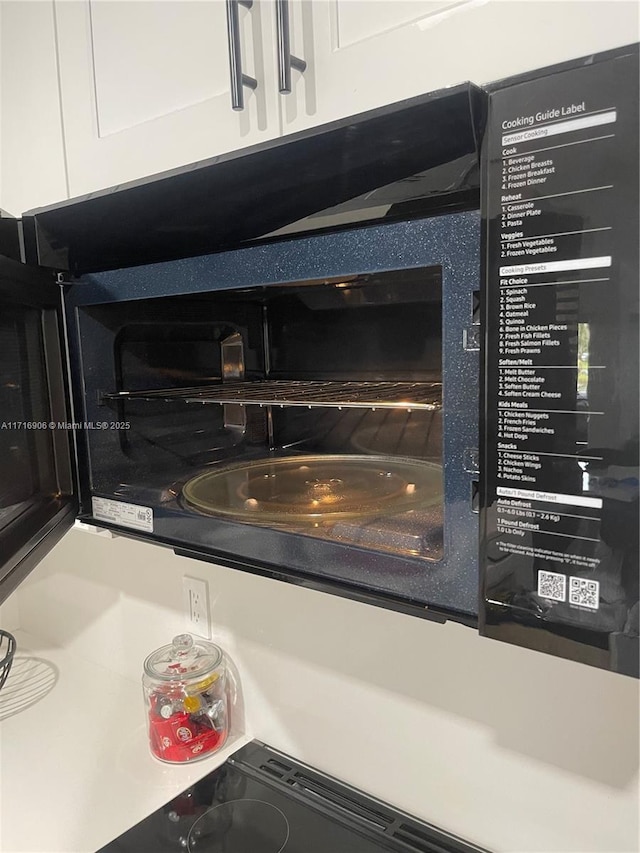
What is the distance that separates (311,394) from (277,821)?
617 mm

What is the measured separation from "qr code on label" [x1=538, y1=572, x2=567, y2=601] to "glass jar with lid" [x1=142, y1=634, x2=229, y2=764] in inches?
29.6

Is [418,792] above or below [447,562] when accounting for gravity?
below

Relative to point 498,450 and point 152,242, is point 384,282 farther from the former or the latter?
point 498,450

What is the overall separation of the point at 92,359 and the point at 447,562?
0.59 metres

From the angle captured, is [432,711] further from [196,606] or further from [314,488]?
[196,606]

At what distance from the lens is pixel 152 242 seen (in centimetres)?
88

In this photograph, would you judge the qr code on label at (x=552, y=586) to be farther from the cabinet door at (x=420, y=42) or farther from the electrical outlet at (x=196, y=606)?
the electrical outlet at (x=196, y=606)

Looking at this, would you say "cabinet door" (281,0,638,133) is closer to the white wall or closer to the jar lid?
the white wall

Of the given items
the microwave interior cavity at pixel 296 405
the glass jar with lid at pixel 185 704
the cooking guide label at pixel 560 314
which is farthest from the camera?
the glass jar with lid at pixel 185 704

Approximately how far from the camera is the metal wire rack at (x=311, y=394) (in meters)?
0.73

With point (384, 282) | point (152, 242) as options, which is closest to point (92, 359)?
point (152, 242)

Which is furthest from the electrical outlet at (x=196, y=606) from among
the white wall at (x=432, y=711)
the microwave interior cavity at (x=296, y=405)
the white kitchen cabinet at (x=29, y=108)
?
the white kitchen cabinet at (x=29, y=108)

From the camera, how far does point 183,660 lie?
1.13 metres

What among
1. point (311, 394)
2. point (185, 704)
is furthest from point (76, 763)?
point (311, 394)
